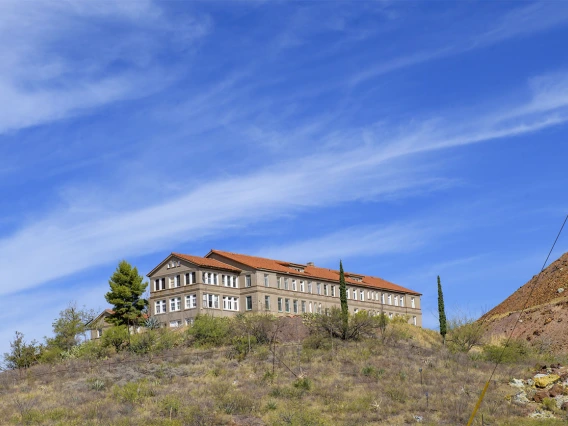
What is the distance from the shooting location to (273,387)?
1674 inches

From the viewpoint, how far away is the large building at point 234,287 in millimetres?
78750

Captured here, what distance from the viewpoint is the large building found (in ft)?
258

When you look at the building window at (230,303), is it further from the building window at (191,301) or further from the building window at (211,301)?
the building window at (191,301)

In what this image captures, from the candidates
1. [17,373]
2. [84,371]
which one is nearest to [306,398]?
[84,371]

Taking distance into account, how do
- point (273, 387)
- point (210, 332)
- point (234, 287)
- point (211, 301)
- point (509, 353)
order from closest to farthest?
point (273, 387), point (509, 353), point (210, 332), point (211, 301), point (234, 287)

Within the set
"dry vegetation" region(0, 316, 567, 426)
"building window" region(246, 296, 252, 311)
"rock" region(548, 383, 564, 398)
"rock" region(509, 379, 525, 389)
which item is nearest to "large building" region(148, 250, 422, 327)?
"building window" region(246, 296, 252, 311)

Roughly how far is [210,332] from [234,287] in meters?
24.0

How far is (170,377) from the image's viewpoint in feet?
153

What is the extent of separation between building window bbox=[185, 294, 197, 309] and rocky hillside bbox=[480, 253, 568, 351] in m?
30.4

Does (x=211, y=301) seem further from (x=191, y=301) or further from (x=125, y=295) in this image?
(x=125, y=295)

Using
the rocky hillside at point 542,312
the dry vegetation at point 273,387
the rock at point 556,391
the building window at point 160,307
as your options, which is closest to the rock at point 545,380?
the rock at point 556,391

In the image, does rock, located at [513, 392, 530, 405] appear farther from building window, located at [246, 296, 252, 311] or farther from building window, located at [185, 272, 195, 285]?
building window, located at [246, 296, 252, 311]

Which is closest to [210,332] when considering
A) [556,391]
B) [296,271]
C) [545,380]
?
[545,380]

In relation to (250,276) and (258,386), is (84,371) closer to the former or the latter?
(258,386)
